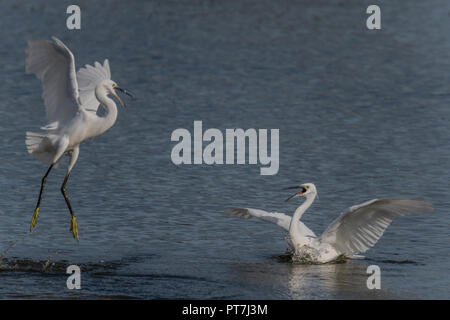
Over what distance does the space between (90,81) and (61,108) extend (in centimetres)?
116

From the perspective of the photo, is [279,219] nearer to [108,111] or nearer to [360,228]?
[360,228]

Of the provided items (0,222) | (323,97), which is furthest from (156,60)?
(0,222)

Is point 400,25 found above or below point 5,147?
above

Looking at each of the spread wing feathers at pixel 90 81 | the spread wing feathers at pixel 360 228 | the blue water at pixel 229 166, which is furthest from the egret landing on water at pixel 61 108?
the spread wing feathers at pixel 360 228

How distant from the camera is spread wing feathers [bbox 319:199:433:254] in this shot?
11602 mm

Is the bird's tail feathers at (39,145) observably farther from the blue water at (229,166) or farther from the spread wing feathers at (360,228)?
the spread wing feathers at (360,228)

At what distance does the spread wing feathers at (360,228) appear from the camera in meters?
11.6

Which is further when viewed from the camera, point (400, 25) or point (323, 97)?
point (400, 25)

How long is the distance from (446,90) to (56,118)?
1169cm

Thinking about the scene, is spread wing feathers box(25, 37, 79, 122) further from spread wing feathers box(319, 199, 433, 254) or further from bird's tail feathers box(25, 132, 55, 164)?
spread wing feathers box(319, 199, 433, 254)

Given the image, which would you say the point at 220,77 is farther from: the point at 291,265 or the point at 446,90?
the point at 291,265

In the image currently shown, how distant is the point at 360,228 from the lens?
11.9m

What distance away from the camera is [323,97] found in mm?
20797
